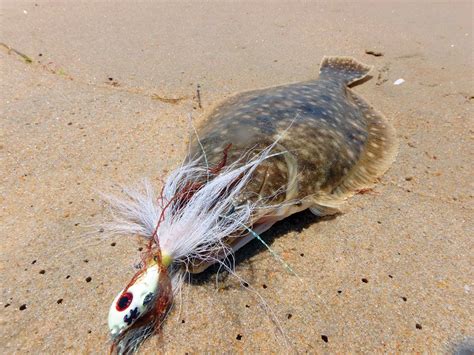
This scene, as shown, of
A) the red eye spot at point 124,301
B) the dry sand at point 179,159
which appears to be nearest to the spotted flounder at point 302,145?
the dry sand at point 179,159

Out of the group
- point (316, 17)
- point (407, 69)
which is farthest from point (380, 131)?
point (316, 17)

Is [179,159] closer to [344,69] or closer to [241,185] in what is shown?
[241,185]

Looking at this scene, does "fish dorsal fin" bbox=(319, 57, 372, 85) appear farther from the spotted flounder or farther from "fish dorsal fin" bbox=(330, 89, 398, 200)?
the spotted flounder

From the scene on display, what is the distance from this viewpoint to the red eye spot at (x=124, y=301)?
1.67 meters

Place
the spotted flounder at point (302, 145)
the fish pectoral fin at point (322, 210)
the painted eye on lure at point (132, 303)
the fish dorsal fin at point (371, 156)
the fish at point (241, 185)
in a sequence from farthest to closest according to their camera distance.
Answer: the fish dorsal fin at point (371, 156) < the fish pectoral fin at point (322, 210) < the spotted flounder at point (302, 145) < the fish at point (241, 185) < the painted eye on lure at point (132, 303)

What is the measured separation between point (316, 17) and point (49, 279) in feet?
18.9

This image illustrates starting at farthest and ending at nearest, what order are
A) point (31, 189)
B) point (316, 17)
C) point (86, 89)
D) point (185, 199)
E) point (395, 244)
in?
point (316, 17), point (86, 89), point (31, 189), point (395, 244), point (185, 199)

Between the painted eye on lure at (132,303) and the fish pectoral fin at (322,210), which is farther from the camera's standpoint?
the fish pectoral fin at (322,210)

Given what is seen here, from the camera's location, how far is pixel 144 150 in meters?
3.11

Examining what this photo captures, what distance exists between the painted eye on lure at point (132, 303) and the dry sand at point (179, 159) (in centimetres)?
20

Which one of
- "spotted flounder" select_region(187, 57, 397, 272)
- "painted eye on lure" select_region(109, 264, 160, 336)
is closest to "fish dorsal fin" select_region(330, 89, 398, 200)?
"spotted flounder" select_region(187, 57, 397, 272)

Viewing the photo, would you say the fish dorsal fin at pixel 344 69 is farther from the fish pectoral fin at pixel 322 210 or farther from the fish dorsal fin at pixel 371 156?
the fish pectoral fin at pixel 322 210

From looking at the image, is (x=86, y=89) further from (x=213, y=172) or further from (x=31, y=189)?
(x=213, y=172)

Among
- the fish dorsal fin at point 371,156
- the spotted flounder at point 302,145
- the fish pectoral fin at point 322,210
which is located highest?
the spotted flounder at point 302,145
